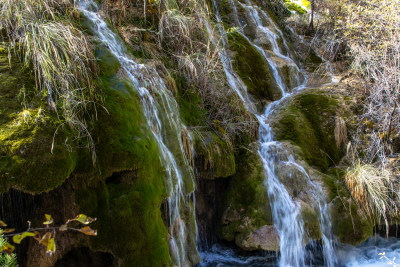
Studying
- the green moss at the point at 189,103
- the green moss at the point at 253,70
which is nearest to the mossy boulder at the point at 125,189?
the green moss at the point at 189,103

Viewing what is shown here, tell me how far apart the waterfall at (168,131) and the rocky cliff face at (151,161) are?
0.09 metres

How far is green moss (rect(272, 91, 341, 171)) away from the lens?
5.71 metres

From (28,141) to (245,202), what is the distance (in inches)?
126

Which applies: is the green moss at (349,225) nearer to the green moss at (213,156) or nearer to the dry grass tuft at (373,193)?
the dry grass tuft at (373,193)

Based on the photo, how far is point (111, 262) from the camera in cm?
283

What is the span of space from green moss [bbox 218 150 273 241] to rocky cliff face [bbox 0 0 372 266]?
2 centimetres

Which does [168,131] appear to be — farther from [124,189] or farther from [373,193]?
[373,193]

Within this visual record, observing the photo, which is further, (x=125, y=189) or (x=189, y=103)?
(x=189, y=103)

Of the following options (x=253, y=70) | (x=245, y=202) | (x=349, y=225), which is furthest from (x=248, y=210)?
(x=253, y=70)

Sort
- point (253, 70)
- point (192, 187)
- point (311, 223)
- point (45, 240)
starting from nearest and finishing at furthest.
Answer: point (45, 240)
point (192, 187)
point (311, 223)
point (253, 70)

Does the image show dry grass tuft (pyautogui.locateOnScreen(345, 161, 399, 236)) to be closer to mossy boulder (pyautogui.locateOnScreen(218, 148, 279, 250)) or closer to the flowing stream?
the flowing stream

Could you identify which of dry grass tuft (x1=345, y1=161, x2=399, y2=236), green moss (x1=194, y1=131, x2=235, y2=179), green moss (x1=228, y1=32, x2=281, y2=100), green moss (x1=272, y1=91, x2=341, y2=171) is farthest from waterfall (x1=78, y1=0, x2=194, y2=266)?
green moss (x1=228, y1=32, x2=281, y2=100)

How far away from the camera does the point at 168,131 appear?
3768 mm

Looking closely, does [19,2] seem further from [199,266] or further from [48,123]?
[199,266]
